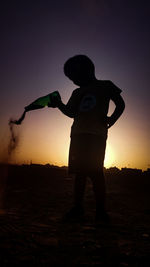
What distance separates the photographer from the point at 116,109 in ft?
9.48

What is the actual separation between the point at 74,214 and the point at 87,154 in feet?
2.31

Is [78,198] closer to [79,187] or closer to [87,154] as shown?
[79,187]

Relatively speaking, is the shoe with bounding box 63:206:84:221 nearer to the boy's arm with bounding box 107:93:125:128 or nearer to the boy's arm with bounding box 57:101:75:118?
the boy's arm with bounding box 107:93:125:128

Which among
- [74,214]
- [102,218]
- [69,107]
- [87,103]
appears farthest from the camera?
[69,107]

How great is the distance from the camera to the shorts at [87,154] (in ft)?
8.86

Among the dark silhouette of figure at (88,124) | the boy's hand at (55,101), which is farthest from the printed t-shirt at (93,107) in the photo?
the boy's hand at (55,101)

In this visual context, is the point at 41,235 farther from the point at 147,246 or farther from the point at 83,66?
the point at 83,66

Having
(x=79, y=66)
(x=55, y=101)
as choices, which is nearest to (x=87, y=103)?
(x=55, y=101)

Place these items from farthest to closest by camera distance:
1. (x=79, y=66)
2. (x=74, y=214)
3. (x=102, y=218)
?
(x=79, y=66) < (x=74, y=214) < (x=102, y=218)

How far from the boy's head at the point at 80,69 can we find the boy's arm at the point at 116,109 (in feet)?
1.49

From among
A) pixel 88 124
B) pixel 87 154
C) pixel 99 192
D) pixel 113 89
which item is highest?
pixel 113 89

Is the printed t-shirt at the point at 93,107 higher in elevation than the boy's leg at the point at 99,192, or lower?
higher

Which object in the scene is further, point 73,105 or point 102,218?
point 73,105

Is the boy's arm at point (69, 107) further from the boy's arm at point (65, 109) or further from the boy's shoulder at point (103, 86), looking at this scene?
the boy's shoulder at point (103, 86)
